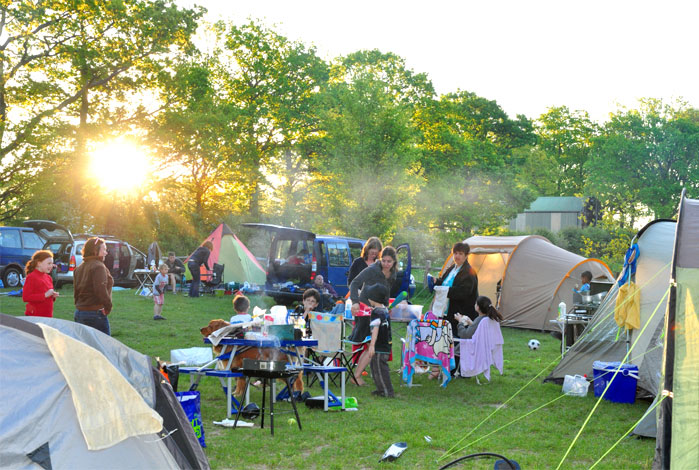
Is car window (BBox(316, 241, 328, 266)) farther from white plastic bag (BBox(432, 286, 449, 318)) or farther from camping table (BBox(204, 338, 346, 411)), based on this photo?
camping table (BBox(204, 338, 346, 411))

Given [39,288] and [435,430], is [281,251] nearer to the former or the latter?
[39,288]

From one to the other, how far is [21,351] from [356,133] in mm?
21584

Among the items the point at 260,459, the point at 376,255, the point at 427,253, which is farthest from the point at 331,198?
the point at 260,459

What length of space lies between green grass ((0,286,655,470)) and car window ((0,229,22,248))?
11215 millimetres

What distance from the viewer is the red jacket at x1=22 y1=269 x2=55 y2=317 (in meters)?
6.88

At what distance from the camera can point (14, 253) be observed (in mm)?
18906

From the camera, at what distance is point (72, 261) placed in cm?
1816

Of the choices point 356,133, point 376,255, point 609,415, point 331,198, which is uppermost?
point 356,133

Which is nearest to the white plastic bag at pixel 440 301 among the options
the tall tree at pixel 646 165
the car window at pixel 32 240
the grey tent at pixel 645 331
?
the grey tent at pixel 645 331

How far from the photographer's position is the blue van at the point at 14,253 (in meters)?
18.7

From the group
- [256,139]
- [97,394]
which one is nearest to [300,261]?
[97,394]

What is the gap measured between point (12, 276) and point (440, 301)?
14390mm

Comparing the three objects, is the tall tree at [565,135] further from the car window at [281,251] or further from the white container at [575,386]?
the white container at [575,386]

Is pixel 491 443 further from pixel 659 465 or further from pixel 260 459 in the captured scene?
pixel 260 459
